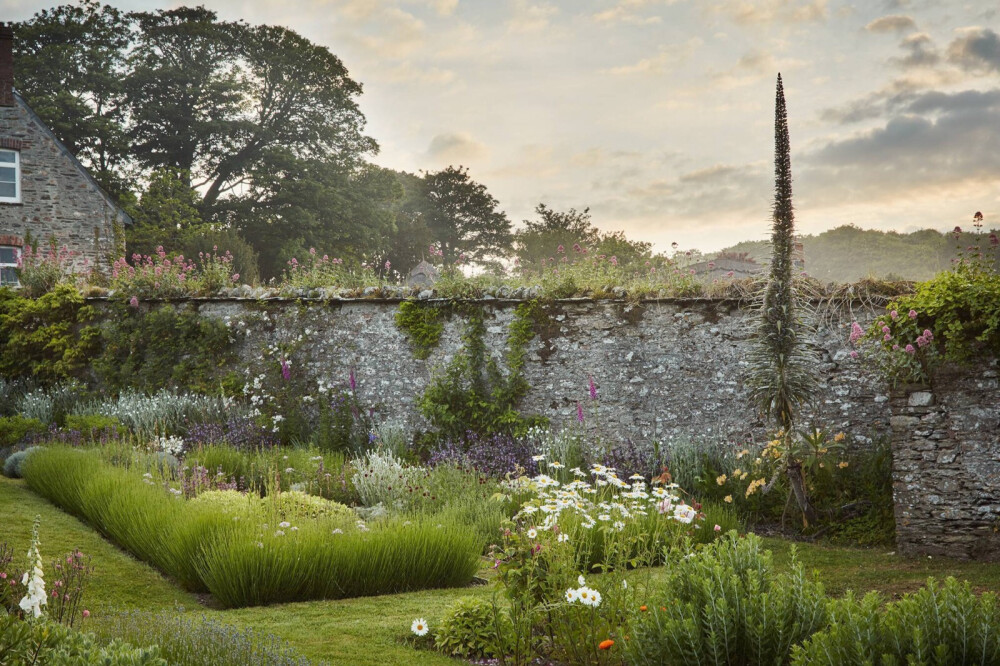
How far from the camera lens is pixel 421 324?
35.3 ft

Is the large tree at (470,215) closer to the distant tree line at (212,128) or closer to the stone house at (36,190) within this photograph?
the distant tree line at (212,128)

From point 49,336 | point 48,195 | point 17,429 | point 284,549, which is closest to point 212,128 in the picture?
point 48,195

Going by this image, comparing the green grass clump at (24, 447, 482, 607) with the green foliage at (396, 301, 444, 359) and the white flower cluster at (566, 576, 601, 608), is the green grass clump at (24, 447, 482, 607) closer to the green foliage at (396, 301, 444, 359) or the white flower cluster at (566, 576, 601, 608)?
the white flower cluster at (566, 576, 601, 608)

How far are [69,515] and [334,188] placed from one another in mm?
23168

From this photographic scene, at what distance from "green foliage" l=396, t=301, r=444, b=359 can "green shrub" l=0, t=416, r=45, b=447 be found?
16.9 ft

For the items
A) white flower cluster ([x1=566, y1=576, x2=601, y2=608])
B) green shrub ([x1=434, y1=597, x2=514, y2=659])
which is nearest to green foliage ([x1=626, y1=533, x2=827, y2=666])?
white flower cluster ([x1=566, y1=576, x2=601, y2=608])

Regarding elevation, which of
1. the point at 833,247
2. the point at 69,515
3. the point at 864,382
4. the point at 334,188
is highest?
the point at 334,188

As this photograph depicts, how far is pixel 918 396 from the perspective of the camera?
6762 mm

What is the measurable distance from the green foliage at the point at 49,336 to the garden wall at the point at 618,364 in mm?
3950

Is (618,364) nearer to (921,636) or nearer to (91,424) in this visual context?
(91,424)

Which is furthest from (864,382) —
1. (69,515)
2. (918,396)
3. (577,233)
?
(577,233)

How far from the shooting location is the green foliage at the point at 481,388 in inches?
399

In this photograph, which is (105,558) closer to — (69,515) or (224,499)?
(224,499)

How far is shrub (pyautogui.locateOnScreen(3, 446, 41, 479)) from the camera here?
9211mm
